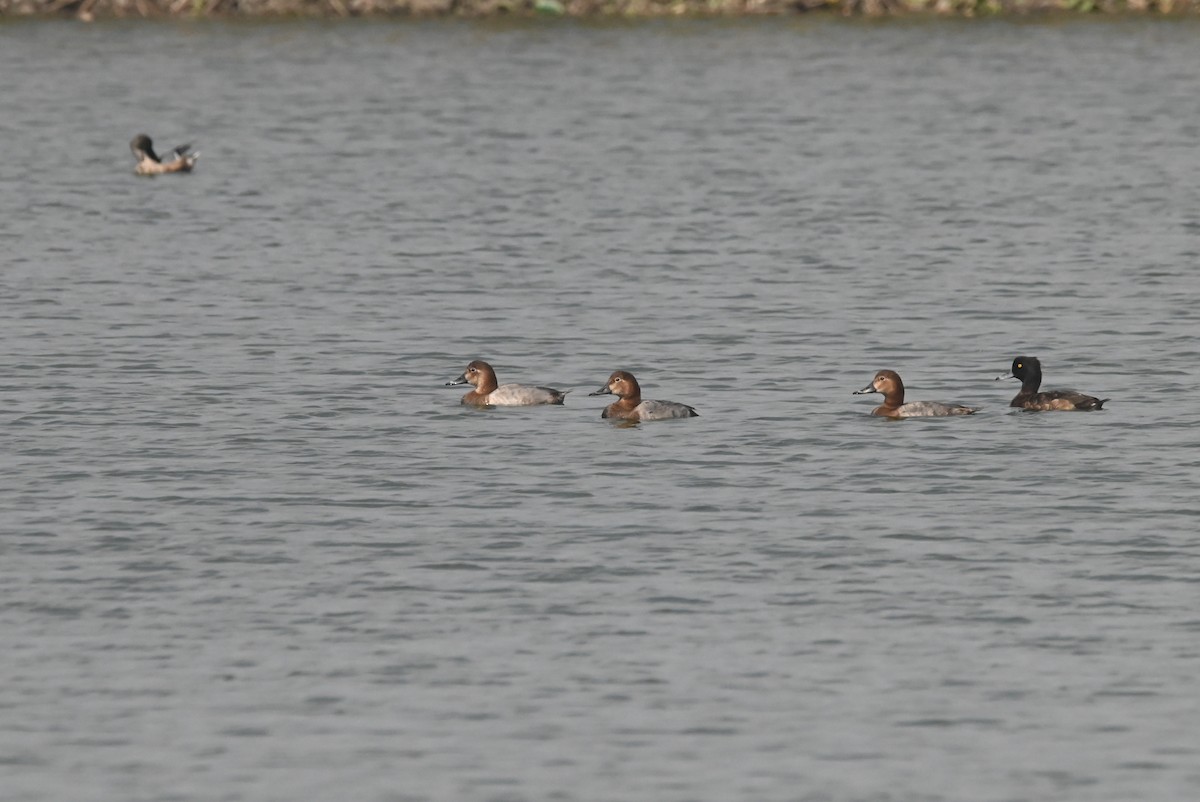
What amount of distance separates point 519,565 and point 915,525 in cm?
340

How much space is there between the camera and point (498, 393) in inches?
1021

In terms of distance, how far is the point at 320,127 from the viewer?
2251 inches

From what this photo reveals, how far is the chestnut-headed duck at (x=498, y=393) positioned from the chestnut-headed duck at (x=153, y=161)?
2365 centimetres

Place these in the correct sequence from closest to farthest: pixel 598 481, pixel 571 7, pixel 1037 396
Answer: pixel 598 481 < pixel 1037 396 < pixel 571 7

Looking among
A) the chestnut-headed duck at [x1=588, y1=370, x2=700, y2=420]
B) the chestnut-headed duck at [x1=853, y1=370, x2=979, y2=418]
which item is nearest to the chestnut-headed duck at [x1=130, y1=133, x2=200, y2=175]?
the chestnut-headed duck at [x1=588, y1=370, x2=700, y2=420]

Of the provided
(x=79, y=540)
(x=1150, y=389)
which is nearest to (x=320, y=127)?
(x=1150, y=389)

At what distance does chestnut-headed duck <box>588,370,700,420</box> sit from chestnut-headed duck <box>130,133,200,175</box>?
981 inches

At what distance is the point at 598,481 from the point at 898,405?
4166 mm

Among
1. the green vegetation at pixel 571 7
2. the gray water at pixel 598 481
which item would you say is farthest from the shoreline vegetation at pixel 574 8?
the gray water at pixel 598 481

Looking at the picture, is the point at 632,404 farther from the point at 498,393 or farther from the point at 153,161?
the point at 153,161

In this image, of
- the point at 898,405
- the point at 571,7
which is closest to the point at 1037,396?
the point at 898,405

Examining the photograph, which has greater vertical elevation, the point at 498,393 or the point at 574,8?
the point at 574,8

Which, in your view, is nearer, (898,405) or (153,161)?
(898,405)

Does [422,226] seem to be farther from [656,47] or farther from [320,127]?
[656,47]
